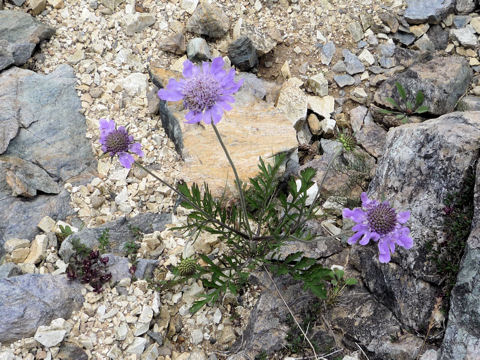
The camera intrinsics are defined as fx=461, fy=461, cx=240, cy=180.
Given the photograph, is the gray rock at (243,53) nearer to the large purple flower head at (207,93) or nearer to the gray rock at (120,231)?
the gray rock at (120,231)

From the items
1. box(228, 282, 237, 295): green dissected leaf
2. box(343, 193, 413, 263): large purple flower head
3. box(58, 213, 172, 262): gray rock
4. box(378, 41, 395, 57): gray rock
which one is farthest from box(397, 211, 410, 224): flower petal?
box(378, 41, 395, 57): gray rock

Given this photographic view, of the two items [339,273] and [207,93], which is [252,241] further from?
[207,93]

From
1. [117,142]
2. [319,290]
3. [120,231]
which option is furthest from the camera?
[120,231]

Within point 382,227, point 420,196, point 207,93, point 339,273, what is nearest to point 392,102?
point 420,196

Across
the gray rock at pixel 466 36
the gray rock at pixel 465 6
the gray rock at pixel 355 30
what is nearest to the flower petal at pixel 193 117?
the gray rock at pixel 355 30

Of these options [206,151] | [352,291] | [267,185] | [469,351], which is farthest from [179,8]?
[469,351]

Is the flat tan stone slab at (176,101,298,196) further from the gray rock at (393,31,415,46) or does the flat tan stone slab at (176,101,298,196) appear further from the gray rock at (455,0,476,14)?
the gray rock at (455,0,476,14)

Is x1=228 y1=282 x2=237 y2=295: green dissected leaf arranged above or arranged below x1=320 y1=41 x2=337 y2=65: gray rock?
below
